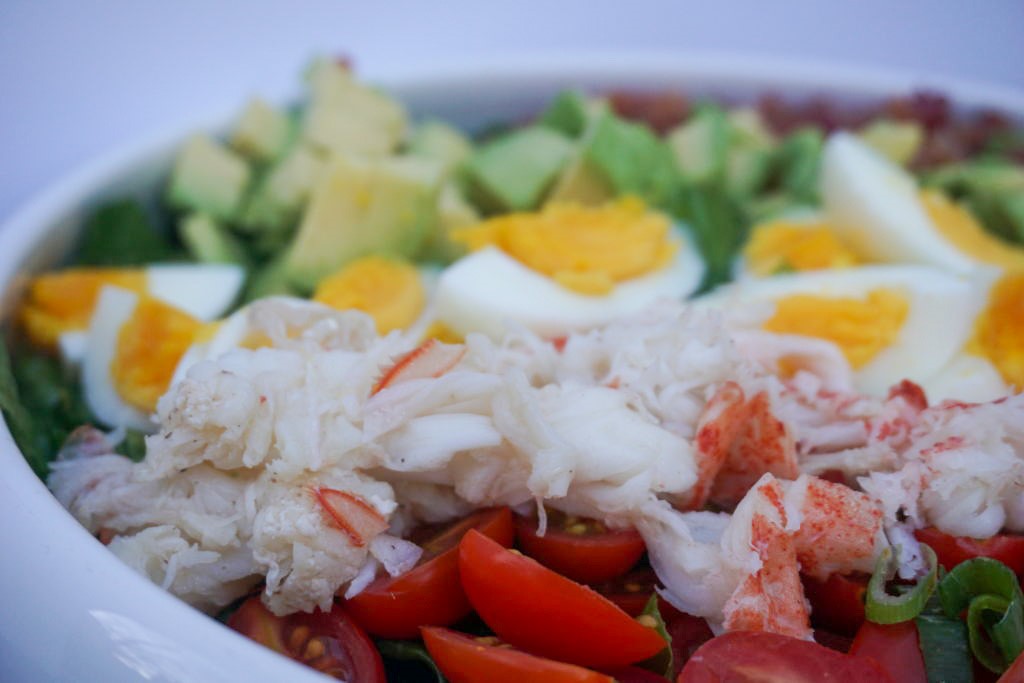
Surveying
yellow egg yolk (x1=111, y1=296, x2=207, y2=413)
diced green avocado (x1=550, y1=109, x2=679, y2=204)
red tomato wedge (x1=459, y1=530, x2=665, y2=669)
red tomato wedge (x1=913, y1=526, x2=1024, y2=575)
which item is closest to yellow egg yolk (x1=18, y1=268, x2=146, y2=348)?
yellow egg yolk (x1=111, y1=296, x2=207, y2=413)

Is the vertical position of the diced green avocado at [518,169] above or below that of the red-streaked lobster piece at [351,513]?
above

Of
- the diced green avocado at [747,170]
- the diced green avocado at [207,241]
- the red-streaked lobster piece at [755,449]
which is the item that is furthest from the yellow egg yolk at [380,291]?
the diced green avocado at [747,170]

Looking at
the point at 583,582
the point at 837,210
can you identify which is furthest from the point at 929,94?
the point at 583,582

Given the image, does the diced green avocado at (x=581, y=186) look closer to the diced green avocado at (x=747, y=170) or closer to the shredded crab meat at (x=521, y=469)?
the diced green avocado at (x=747, y=170)

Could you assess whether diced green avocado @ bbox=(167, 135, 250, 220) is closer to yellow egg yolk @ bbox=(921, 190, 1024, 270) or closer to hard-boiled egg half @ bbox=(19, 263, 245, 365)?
hard-boiled egg half @ bbox=(19, 263, 245, 365)

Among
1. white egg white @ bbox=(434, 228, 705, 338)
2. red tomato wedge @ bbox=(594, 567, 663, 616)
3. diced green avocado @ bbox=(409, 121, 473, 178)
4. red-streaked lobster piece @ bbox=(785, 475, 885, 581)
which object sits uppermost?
diced green avocado @ bbox=(409, 121, 473, 178)

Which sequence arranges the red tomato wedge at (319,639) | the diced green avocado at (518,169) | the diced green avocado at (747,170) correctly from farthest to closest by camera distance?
the diced green avocado at (747,170) → the diced green avocado at (518,169) → the red tomato wedge at (319,639)
